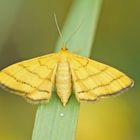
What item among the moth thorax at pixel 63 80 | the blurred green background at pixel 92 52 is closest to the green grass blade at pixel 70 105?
the moth thorax at pixel 63 80

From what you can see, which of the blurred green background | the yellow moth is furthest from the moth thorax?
the blurred green background

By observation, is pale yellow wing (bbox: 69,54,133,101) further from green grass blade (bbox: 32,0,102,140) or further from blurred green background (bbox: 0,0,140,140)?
blurred green background (bbox: 0,0,140,140)

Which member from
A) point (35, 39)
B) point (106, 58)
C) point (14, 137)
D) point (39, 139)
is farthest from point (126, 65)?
point (39, 139)

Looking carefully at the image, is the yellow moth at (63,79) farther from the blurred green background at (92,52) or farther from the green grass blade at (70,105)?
the blurred green background at (92,52)

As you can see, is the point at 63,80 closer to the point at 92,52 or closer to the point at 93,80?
the point at 93,80

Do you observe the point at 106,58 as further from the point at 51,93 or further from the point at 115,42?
the point at 51,93

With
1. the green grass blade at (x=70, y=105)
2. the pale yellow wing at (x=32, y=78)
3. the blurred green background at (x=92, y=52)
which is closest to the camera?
the green grass blade at (x=70, y=105)
